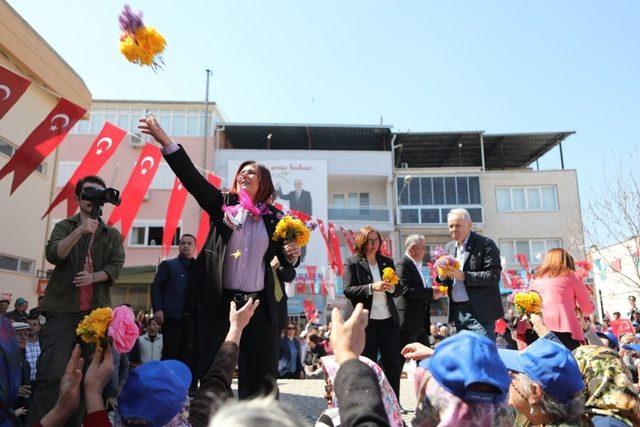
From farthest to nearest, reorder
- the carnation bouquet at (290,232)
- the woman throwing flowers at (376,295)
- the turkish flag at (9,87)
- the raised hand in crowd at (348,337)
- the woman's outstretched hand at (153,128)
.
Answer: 1. the turkish flag at (9,87)
2. the woman throwing flowers at (376,295)
3. the carnation bouquet at (290,232)
4. the woman's outstretched hand at (153,128)
5. the raised hand in crowd at (348,337)

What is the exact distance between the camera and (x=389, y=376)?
533cm

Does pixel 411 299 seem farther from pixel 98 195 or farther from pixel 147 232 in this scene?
pixel 147 232

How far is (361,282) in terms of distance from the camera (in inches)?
229

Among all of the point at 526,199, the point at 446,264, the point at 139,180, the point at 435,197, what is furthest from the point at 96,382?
the point at 526,199

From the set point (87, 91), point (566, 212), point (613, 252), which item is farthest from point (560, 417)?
point (566, 212)

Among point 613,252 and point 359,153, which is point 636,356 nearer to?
point 613,252

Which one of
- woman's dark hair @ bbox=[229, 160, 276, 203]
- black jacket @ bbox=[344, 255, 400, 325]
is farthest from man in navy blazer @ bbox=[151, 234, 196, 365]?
woman's dark hair @ bbox=[229, 160, 276, 203]

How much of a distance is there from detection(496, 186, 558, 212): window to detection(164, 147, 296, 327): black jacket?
33.7 metres

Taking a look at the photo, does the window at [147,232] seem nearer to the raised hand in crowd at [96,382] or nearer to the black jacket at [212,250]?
the black jacket at [212,250]

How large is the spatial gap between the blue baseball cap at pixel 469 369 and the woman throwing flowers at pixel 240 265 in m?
1.91

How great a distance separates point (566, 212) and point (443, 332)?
19578 mm

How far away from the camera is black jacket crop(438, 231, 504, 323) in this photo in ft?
17.3

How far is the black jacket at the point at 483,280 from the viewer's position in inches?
207

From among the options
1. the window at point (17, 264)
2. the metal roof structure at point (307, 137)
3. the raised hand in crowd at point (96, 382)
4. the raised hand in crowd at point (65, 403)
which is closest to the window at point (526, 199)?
the metal roof structure at point (307, 137)
